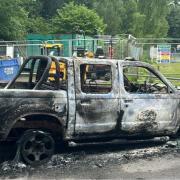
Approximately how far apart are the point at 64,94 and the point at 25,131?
2.78ft

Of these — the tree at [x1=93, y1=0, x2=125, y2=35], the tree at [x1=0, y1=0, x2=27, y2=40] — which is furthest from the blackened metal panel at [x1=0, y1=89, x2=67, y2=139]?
the tree at [x1=93, y1=0, x2=125, y2=35]

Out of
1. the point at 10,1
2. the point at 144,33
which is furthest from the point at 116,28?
the point at 10,1

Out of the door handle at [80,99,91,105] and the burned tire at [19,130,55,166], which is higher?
the door handle at [80,99,91,105]

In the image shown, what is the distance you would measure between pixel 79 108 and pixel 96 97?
35cm

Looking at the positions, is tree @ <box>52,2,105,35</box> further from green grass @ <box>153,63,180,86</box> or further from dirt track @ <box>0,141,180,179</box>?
dirt track @ <box>0,141,180,179</box>

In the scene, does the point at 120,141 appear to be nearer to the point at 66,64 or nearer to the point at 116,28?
the point at 66,64

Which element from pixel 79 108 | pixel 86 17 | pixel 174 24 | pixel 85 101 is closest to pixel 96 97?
pixel 85 101

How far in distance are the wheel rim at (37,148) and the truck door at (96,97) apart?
51 cm

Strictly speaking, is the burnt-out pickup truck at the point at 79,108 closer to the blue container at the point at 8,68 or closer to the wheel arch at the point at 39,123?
the wheel arch at the point at 39,123

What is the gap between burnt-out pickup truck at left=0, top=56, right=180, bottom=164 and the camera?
7.19 m

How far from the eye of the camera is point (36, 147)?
24.2 ft

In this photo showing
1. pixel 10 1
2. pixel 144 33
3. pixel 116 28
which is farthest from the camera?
pixel 116 28

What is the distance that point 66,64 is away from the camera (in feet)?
25.1

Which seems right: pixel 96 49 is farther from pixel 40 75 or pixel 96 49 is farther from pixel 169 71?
pixel 40 75
